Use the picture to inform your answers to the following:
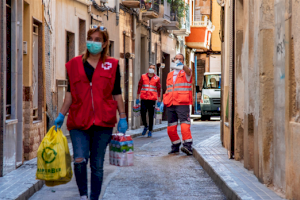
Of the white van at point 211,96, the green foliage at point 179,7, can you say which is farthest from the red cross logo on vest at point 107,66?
the green foliage at point 179,7

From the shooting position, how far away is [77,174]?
605 centimetres

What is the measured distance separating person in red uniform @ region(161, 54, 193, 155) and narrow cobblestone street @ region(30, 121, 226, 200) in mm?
498

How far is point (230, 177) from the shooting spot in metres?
8.15

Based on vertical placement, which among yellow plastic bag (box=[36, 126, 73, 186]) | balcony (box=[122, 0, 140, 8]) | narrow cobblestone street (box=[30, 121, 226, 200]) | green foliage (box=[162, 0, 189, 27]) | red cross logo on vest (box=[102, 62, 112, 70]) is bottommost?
narrow cobblestone street (box=[30, 121, 226, 200])

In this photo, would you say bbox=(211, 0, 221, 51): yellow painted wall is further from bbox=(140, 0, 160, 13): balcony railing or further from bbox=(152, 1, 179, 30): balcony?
bbox=(140, 0, 160, 13): balcony railing

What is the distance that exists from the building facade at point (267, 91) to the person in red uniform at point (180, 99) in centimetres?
107

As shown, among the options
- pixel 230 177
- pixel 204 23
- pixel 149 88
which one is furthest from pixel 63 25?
pixel 204 23

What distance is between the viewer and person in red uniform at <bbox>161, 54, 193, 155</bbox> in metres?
11.7

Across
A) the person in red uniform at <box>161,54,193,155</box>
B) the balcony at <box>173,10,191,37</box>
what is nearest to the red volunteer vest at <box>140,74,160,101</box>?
the person in red uniform at <box>161,54,193,155</box>

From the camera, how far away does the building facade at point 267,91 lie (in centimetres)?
638

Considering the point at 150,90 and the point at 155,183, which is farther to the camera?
the point at 150,90

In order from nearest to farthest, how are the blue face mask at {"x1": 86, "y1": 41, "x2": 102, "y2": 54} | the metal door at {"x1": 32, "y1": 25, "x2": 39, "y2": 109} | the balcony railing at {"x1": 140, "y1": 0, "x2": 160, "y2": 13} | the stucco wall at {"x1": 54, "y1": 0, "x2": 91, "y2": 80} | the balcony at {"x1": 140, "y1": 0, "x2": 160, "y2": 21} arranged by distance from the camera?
1. the blue face mask at {"x1": 86, "y1": 41, "x2": 102, "y2": 54}
2. the metal door at {"x1": 32, "y1": 25, "x2": 39, "y2": 109}
3. the stucco wall at {"x1": 54, "y1": 0, "x2": 91, "y2": 80}
4. the balcony railing at {"x1": 140, "y1": 0, "x2": 160, "y2": 13}
5. the balcony at {"x1": 140, "y1": 0, "x2": 160, "y2": 21}

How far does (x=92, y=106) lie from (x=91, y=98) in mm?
80

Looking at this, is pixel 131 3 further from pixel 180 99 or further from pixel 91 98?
pixel 91 98
